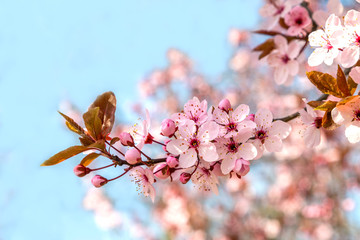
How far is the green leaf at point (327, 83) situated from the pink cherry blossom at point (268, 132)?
0.41 feet

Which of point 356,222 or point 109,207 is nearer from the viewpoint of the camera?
point 356,222

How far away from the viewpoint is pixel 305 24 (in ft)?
4.10

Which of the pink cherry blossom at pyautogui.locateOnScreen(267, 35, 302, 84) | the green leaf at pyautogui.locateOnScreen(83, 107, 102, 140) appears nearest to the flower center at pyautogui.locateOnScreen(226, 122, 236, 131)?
the green leaf at pyautogui.locateOnScreen(83, 107, 102, 140)

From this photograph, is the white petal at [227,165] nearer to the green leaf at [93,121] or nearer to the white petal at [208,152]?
the white petal at [208,152]

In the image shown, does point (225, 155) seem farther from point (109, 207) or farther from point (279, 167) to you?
point (109, 207)

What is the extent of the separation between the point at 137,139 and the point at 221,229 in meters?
4.11

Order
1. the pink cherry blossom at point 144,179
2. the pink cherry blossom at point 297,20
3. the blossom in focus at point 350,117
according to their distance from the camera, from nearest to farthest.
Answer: the blossom in focus at point 350,117 < the pink cherry blossom at point 144,179 < the pink cherry blossom at point 297,20

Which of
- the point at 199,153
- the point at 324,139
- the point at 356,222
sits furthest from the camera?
the point at 356,222

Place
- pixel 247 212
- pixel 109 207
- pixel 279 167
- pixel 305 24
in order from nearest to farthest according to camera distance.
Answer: pixel 305 24 < pixel 247 212 < pixel 279 167 < pixel 109 207

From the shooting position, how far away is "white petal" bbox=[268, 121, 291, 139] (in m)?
0.88

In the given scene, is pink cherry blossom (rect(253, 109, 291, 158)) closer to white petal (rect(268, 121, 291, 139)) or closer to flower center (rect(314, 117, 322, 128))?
white petal (rect(268, 121, 291, 139))

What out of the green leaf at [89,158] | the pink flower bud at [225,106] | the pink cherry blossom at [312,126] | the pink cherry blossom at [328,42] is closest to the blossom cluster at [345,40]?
the pink cherry blossom at [328,42]

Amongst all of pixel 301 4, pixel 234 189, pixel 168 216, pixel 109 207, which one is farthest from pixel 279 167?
pixel 301 4

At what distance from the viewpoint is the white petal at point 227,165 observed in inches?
33.2
